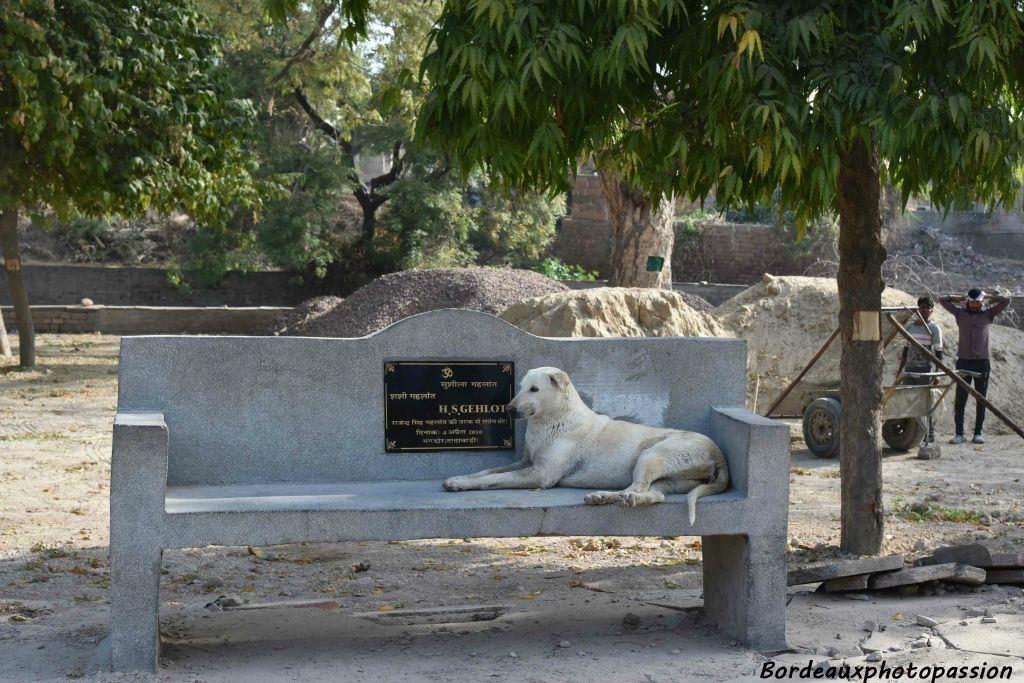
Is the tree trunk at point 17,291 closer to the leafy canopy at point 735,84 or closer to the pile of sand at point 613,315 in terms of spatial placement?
the pile of sand at point 613,315

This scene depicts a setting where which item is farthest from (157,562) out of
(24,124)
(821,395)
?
(24,124)

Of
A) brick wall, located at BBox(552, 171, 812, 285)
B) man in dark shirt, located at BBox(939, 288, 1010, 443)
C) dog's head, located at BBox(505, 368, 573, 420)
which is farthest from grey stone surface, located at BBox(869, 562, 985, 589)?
brick wall, located at BBox(552, 171, 812, 285)

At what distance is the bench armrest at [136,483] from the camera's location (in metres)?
4.34

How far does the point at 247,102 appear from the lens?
1570 cm

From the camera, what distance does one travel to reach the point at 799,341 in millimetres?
12898

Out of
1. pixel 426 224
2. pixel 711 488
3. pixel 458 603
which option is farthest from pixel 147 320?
pixel 711 488

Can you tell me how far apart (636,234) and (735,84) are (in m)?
10.00

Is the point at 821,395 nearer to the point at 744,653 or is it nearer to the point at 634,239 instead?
the point at 634,239

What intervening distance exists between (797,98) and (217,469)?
3062mm

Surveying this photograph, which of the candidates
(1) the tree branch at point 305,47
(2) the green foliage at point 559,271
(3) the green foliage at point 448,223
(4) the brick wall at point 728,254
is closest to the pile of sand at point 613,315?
(1) the tree branch at point 305,47

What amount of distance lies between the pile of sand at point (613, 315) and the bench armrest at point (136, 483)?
702 cm

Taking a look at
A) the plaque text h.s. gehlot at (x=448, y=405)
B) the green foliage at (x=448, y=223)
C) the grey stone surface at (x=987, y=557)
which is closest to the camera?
the plaque text h.s. gehlot at (x=448, y=405)

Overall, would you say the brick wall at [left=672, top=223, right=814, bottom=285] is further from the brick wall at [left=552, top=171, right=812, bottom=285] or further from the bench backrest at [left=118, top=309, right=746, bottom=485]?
the bench backrest at [left=118, top=309, right=746, bottom=485]

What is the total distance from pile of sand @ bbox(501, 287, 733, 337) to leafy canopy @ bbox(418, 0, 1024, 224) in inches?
224
